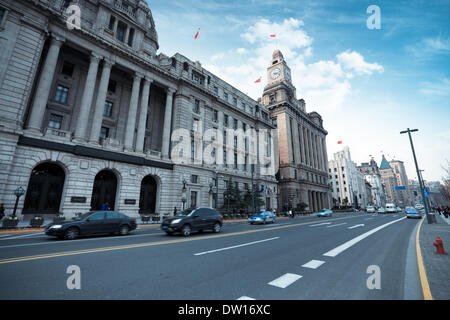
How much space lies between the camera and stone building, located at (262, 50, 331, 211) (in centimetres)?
5412

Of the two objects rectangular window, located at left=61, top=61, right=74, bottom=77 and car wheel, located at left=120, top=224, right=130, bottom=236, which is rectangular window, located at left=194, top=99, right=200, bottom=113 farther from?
car wheel, located at left=120, top=224, right=130, bottom=236

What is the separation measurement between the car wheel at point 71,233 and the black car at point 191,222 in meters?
4.23

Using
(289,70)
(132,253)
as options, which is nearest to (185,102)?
(132,253)

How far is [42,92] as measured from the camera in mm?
18984

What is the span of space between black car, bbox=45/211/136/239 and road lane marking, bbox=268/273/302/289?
1042 centimetres

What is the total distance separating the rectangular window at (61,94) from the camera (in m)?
23.1

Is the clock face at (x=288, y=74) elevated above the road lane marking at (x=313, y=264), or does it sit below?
above

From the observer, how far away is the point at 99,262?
19.6ft

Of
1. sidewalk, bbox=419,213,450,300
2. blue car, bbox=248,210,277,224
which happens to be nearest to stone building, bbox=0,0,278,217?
blue car, bbox=248,210,277,224

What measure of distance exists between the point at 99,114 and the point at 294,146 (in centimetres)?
4994

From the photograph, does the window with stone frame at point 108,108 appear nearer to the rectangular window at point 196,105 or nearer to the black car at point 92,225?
the rectangular window at point 196,105

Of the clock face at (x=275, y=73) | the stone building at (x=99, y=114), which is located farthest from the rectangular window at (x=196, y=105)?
the clock face at (x=275, y=73)

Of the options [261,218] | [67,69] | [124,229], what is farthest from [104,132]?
[261,218]
